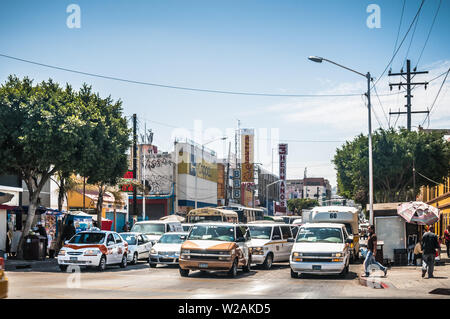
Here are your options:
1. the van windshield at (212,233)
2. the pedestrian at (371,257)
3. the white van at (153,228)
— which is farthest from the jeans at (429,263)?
the white van at (153,228)

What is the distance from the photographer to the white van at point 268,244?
2420 centimetres

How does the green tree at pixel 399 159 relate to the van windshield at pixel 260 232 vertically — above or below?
above

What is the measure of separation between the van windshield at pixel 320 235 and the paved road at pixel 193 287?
1318 mm

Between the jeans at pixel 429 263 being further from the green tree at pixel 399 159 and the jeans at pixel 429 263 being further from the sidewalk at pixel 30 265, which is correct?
the green tree at pixel 399 159

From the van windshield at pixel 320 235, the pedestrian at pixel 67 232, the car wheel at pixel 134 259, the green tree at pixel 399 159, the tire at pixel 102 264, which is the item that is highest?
the green tree at pixel 399 159

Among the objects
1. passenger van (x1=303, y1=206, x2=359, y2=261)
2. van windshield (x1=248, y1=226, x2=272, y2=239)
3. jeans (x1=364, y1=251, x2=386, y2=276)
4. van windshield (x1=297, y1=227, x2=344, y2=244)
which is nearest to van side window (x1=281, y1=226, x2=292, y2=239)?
van windshield (x1=248, y1=226, x2=272, y2=239)

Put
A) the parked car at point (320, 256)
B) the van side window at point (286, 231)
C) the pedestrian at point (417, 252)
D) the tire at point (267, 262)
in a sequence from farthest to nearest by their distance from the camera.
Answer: the van side window at point (286, 231) < the tire at point (267, 262) < the pedestrian at point (417, 252) < the parked car at point (320, 256)

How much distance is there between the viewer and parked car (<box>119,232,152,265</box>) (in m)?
27.2

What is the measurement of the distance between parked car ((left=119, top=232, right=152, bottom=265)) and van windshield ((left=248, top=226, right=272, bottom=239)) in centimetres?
585

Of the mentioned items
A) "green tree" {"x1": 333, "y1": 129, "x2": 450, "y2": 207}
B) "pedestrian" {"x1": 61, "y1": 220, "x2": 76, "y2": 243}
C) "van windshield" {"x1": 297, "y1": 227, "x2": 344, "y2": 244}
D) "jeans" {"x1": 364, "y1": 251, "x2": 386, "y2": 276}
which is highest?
"green tree" {"x1": 333, "y1": 129, "x2": 450, "y2": 207}

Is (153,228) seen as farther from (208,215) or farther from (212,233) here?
(212,233)

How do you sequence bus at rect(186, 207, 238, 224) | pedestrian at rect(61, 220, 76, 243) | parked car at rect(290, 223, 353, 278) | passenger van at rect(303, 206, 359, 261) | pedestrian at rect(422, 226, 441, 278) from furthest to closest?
bus at rect(186, 207, 238, 224) < pedestrian at rect(61, 220, 76, 243) < passenger van at rect(303, 206, 359, 261) < parked car at rect(290, 223, 353, 278) < pedestrian at rect(422, 226, 441, 278)

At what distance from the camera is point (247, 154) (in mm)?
79875

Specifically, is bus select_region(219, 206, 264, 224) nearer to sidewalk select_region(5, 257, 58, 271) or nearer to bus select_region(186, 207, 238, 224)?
bus select_region(186, 207, 238, 224)
